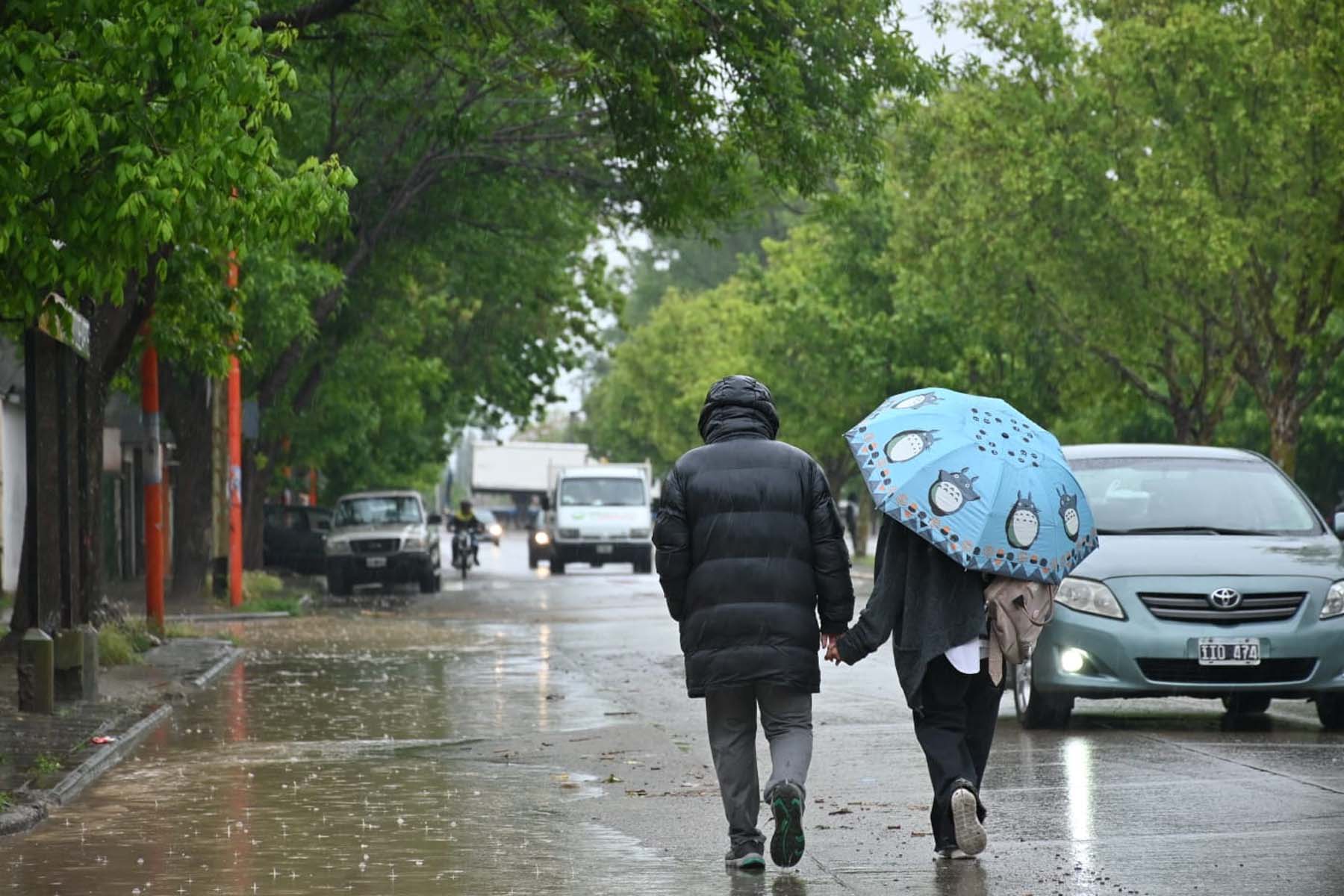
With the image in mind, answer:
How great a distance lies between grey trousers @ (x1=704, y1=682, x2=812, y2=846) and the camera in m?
8.36

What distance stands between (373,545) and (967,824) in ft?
110

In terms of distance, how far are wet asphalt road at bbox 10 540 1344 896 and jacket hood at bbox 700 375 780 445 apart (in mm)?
1574

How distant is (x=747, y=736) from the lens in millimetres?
8438

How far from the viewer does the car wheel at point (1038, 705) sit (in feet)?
43.7

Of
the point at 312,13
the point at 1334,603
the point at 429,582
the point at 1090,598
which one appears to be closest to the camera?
the point at 1334,603

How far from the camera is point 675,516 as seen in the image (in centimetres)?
836

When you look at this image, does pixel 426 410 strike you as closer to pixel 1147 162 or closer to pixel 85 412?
pixel 1147 162

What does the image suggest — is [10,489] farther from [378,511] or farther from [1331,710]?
[1331,710]

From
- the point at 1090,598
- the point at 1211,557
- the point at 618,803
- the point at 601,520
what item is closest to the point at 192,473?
the point at 601,520

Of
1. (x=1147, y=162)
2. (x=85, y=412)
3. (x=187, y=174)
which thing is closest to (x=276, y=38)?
(x=187, y=174)

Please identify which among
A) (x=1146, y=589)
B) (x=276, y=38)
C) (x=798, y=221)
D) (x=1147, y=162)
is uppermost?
(x=798, y=221)

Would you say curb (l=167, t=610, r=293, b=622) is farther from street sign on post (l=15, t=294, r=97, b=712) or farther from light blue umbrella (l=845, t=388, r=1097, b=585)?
light blue umbrella (l=845, t=388, r=1097, b=585)

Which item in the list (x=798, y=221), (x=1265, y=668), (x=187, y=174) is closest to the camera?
(x=187, y=174)

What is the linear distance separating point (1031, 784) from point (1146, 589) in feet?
7.79
